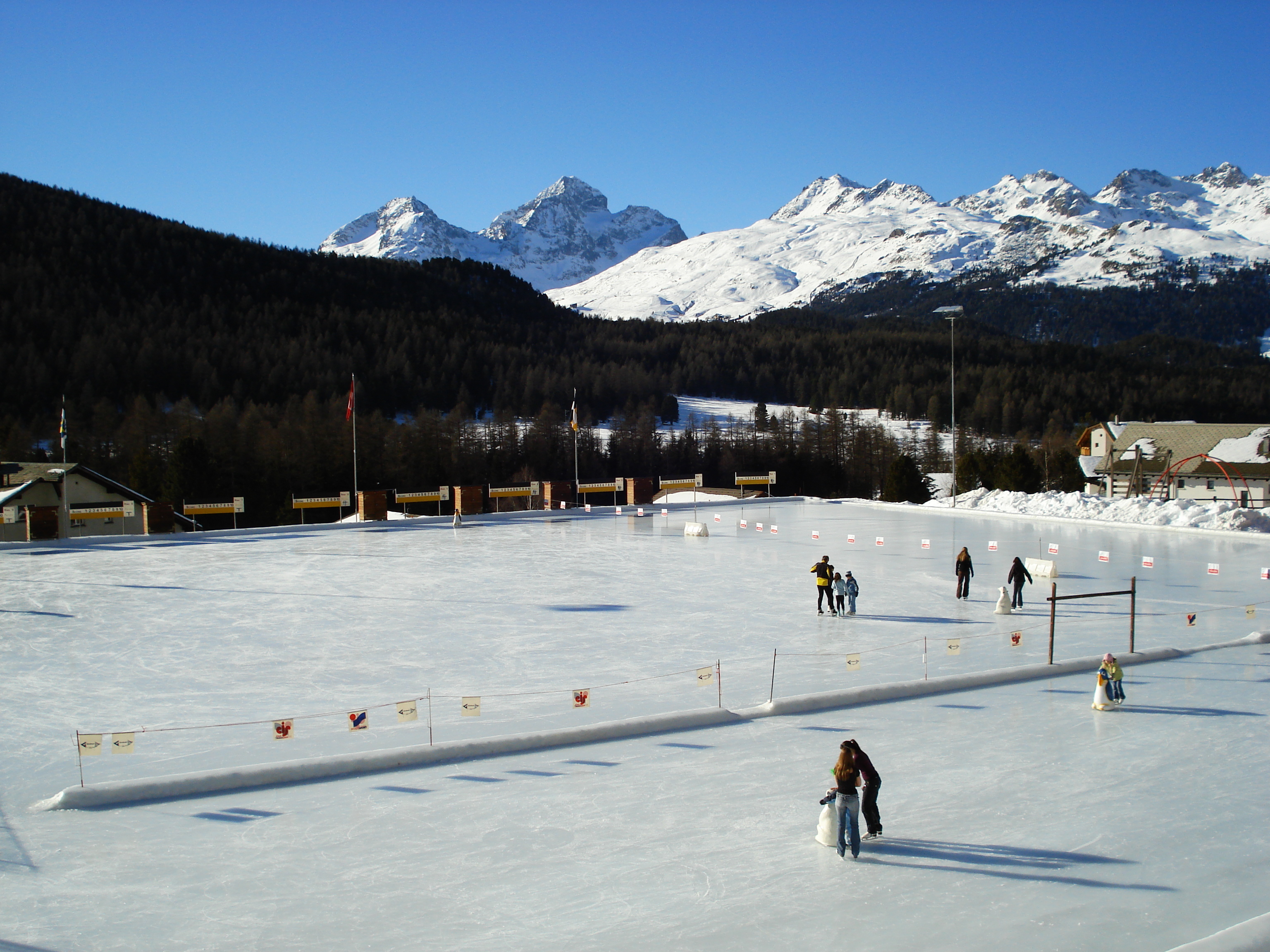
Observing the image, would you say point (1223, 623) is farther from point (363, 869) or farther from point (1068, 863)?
point (363, 869)

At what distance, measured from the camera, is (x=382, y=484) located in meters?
83.9

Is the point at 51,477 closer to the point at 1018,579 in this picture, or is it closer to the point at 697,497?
the point at 697,497

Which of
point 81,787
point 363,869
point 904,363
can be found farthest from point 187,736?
point 904,363

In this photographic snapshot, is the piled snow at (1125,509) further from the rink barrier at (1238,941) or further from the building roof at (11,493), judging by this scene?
the building roof at (11,493)

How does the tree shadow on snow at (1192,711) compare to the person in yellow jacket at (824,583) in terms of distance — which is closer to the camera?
the tree shadow on snow at (1192,711)

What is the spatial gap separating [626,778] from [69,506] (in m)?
41.5

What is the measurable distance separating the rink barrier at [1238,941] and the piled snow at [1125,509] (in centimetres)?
2909

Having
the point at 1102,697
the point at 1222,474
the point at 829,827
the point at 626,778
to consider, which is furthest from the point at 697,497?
the point at 829,827

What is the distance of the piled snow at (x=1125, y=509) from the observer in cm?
3142


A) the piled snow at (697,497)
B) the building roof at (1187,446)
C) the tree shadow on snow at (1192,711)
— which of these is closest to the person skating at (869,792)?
the tree shadow on snow at (1192,711)

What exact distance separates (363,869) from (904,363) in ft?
561

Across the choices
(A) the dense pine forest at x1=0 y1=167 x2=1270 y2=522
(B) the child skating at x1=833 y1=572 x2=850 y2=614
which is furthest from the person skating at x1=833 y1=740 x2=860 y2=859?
(A) the dense pine forest at x1=0 y1=167 x2=1270 y2=522

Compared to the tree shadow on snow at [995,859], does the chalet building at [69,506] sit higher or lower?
higher

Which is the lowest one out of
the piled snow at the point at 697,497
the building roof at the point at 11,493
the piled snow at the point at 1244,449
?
the piled snow at the point at 697,497
